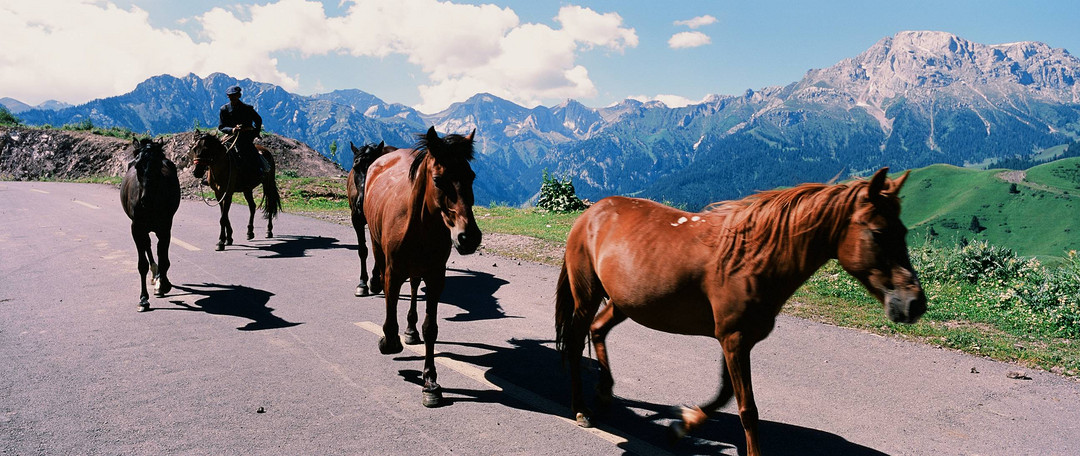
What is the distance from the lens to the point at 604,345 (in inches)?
189

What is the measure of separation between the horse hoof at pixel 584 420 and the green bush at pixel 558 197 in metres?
15.7

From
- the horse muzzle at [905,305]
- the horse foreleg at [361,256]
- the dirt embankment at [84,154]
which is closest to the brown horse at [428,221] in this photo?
the horse foreleg at [361,256]

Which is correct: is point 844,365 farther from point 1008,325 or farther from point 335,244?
point 335,244

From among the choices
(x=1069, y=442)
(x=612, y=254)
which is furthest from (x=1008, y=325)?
(x=612, y=254)

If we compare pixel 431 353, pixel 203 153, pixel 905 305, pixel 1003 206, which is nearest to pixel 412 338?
pixel 431 353

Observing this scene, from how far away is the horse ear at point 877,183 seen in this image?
124 inches

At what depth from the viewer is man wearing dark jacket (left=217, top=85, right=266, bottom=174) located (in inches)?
515

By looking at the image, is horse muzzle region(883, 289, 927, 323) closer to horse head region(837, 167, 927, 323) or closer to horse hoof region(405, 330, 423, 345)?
horse head region(837, 167, 927, 323)

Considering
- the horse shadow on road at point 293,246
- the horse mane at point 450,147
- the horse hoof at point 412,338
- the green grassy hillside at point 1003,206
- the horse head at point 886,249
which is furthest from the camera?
the green grassy hillside at point 1003,206

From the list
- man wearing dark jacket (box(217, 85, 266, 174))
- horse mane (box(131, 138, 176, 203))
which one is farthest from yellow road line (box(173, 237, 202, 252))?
horse mane (box(131, 138, 176, 203))

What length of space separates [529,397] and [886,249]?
311 cm

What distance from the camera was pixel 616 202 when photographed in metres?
4.96

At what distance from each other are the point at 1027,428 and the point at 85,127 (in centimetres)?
5083

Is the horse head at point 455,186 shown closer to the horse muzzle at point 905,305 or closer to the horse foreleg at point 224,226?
the horse muzzle at point 905,305
